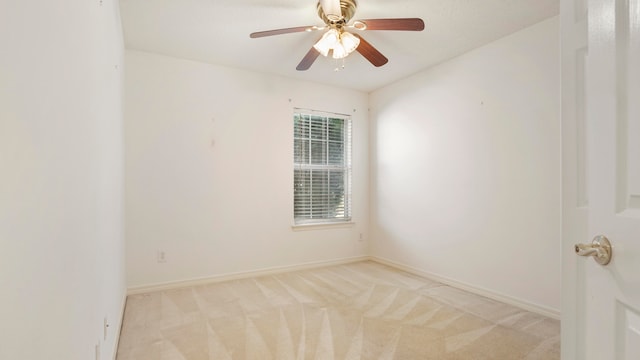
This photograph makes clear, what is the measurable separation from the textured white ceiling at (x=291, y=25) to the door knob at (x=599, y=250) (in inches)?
88.6

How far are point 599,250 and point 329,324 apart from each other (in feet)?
6.72

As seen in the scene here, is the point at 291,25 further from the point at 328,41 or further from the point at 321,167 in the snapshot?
the point at 321,167

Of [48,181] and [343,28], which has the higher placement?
[343,28]

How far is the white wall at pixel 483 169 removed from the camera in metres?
2.70

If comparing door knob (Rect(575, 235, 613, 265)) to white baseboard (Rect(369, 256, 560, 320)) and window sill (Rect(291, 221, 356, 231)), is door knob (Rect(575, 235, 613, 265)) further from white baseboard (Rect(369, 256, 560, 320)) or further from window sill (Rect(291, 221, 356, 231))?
window sill (Rect(291, 221, 356, 231))

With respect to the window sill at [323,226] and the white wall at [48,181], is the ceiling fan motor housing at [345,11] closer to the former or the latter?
the white wall at [48,181]

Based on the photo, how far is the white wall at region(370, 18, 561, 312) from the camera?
270 cm

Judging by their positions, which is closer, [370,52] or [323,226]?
[370,52]

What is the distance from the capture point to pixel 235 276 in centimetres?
372

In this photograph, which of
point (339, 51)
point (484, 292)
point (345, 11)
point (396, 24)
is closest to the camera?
point (396, 24)

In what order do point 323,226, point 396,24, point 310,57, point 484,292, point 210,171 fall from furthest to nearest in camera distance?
point 323,226 → point 210,171 → point 484,292 → point 310,57 → point 396,24

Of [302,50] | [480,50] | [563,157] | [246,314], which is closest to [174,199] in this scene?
[246,314]

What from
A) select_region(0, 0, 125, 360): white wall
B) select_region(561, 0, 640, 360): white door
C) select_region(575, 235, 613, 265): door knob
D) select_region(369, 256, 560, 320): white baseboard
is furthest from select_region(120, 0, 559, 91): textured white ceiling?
select_region(369, 256, 560, 320): white baseboard

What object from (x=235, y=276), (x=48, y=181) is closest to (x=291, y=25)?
(x=48, y=181)
